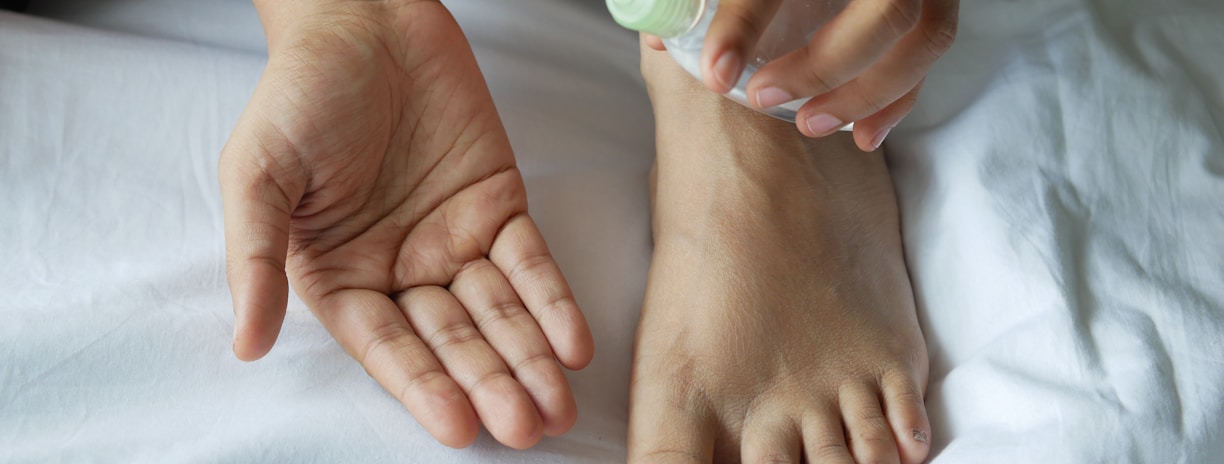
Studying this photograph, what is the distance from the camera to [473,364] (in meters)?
0.68

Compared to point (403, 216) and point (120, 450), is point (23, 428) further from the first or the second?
point (403, 216)

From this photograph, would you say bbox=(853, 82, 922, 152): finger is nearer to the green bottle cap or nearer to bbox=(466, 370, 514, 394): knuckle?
the green bottle cap

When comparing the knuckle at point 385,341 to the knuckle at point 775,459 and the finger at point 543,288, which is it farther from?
the knuckle at point 775,459

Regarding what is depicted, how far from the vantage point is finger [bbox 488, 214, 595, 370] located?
27.5 inches

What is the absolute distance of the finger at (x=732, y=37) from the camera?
19.5 inches

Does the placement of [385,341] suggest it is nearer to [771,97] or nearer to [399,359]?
[399,359]

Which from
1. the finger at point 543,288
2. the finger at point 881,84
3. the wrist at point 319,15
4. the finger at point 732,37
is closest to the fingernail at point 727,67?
the finger at point 732,37

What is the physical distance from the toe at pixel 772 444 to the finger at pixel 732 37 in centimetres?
33

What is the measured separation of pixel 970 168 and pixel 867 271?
0.12 meters

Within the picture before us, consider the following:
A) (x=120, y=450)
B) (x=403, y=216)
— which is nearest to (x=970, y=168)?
(x=403, y=216)

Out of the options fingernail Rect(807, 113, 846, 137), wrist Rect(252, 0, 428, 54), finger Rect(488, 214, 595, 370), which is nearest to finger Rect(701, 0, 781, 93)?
fingernail Rect(807, 113, 846, 137)

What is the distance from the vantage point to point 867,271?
828 millimetres

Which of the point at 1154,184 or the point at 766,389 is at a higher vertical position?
the point at 1154,184

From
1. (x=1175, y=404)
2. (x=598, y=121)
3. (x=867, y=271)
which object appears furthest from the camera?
(x=598, y=121)
